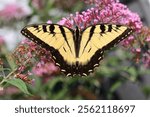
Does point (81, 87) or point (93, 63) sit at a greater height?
point (93, 63)

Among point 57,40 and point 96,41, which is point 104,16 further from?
point 57,40

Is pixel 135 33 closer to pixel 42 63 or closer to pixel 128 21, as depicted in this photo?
pixel 128 21

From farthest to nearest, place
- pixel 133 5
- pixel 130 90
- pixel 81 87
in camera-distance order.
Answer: pixel 133 5 < pixel 130 90 < pixel 81 87

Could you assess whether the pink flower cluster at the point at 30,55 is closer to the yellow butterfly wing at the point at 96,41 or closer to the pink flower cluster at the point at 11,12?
the yellow butterfly wing at the point at 96,41

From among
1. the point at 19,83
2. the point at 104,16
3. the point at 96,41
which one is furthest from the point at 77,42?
the point at 19,83

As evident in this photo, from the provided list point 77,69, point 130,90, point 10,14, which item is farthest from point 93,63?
point 130,90

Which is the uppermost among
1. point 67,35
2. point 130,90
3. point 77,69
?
point 67,35

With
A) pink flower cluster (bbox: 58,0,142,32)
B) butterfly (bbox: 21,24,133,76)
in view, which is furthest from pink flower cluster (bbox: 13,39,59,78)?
pink flower cluster (bbox: 58,0,142,32)
